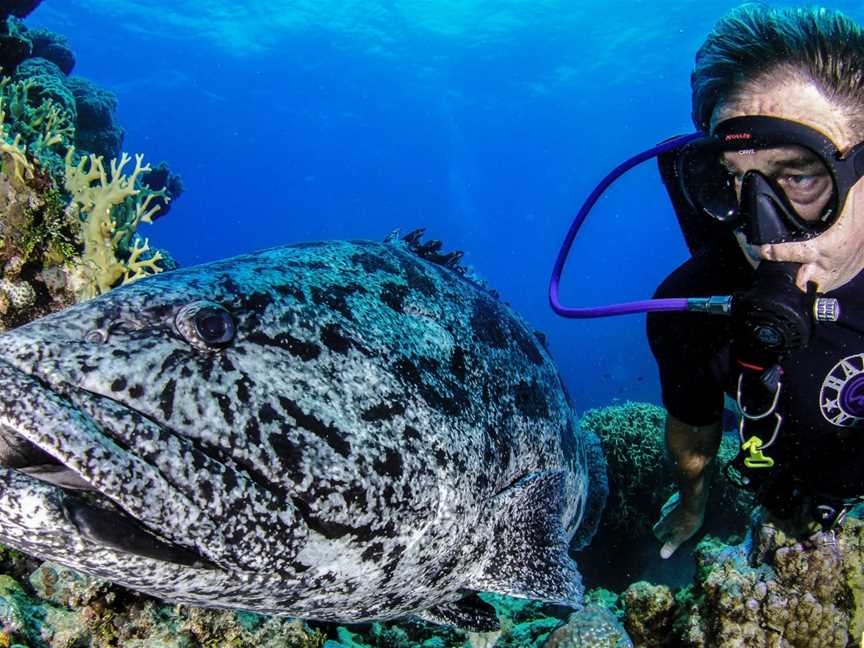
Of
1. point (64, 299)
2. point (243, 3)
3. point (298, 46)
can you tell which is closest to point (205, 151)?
point (298, 46)

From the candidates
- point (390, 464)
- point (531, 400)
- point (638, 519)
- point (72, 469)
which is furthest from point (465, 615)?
point (638, 519)

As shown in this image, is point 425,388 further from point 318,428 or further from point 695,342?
point 695,342

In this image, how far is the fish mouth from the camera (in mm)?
1376

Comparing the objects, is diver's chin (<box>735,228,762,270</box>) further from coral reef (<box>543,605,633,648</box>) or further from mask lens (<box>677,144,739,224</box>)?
coral reef (<box>543,605,633,648</box>)

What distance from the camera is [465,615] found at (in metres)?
2.99

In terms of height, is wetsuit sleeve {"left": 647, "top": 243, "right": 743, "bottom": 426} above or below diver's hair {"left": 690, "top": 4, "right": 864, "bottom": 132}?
below

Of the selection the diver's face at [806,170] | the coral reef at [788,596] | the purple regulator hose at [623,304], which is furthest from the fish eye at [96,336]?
the coral reef at [788,596]

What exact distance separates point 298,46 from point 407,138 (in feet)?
128

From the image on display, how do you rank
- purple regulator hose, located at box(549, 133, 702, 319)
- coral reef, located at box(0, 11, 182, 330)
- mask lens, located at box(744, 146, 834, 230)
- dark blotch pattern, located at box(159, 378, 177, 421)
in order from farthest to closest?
coral reef, located at box(0, 11, 182, 330)
purple regulator hose, located at box(549, 133, 702, 319)
mask lens, located at box(744, 146, 834, 230)
dark blotch pattern, located at box(159, 378, 177, 421)

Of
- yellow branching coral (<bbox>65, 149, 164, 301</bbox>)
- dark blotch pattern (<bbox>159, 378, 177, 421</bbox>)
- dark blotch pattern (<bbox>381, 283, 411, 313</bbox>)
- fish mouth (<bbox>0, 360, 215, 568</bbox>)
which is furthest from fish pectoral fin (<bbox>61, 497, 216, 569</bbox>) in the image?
yellow branching coral (<bbox>65, 149, 164, 301</bbox>)

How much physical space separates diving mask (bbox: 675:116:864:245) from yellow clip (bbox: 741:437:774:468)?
1.15m

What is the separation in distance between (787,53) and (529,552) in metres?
2.79

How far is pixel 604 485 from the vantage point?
5.02 m

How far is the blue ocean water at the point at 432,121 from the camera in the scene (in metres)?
46.2
